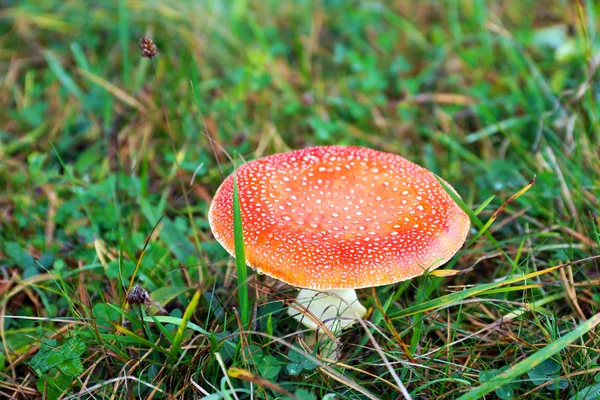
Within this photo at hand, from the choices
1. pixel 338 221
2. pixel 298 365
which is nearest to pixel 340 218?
pixel 338 221

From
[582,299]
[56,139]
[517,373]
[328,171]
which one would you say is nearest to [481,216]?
[582,299]

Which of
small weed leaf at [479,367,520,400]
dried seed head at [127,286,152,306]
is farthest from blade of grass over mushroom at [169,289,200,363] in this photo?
small weed leaf at [479,367,520,400]

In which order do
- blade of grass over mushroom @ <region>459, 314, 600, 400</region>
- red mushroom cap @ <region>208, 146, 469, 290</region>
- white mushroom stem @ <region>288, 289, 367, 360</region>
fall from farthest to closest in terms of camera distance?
white mushroom stem @ <region>288, 289, 367, 360</region>
red mushroom cap @ <region>208, 146, 469, 290</region>
blade of grass over mushroom @ <region>459, 314, 600, 400</region>

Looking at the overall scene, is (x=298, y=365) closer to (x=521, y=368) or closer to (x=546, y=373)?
(x=521, y=368)

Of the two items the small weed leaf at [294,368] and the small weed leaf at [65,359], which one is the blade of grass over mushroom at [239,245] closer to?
the small weed leaf at [294,368]

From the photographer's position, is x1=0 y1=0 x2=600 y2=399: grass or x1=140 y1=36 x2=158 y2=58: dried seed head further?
x1=140 y1=36 x2=158 y2=58: dried seed head

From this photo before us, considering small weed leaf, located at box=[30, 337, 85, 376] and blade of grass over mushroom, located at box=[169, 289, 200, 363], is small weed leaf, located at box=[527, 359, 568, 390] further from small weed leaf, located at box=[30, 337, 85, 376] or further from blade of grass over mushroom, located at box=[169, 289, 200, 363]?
small weed leaf, located at box=[30, 337, 85, 376]

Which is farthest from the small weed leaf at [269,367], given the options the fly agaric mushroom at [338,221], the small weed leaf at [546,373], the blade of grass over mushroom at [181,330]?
the small weed leaf at [546,373]

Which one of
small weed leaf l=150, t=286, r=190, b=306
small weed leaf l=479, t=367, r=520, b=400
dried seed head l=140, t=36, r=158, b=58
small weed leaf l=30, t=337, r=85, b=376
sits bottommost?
small weed leaf l=30, t=337, r=85, b=376
